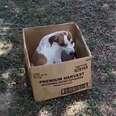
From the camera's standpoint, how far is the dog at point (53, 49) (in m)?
2.70

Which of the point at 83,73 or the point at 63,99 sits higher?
the point at 83,73

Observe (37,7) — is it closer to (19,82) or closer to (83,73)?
(19,82)

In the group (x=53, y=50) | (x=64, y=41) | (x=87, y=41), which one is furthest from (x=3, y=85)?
(x=87, y=41)

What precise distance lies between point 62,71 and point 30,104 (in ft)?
1.33

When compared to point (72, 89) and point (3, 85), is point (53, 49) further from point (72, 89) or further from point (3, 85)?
point (3, 85)

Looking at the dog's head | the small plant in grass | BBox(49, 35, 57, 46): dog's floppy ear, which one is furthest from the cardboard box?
the small plant in grass

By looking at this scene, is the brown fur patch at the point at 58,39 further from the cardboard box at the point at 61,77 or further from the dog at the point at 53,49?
the cardboard box at the point at 61,77

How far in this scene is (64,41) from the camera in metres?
2.71

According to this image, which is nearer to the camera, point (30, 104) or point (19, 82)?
point (30, 104)

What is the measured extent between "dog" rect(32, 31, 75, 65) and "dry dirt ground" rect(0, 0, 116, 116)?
314 mm

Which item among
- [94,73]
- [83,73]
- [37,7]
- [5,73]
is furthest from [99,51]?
[37,7]

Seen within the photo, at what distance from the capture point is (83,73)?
260 centimetres

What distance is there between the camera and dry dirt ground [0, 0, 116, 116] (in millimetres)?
2630

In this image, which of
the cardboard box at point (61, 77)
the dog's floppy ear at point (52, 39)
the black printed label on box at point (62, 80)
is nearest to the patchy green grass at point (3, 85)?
the cardboard box at point (61, 77)
